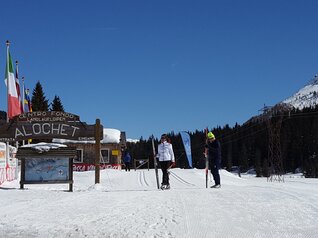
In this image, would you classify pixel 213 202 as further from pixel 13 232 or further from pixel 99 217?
pixel 13 232

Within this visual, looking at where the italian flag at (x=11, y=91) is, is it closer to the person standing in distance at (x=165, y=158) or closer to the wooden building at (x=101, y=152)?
the person standing in distance at (x=165, y=158)

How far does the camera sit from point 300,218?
24.2 feet

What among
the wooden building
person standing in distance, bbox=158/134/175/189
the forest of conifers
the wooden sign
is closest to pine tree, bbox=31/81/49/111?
the wooden building

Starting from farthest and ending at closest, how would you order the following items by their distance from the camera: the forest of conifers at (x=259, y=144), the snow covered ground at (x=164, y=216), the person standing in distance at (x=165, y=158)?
the forest of conifers at (x=259, y=144) → the person standing in distance at (x=165, y=158) → the snow covered ground at (x=164, y=216)

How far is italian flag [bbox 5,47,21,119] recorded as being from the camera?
2264cm

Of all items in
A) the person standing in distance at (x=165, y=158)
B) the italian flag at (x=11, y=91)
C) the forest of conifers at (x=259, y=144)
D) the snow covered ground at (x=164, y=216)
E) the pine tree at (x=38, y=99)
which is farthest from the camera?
the forest of conifers at (x=259, y=144)

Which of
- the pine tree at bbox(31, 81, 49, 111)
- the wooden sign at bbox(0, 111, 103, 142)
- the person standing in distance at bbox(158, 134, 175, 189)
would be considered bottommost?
the person standing in distance at bbox(158, 134, 175, 189)

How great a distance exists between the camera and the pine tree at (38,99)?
59.9m

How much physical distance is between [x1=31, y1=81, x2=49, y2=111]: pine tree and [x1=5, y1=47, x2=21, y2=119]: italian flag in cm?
3673

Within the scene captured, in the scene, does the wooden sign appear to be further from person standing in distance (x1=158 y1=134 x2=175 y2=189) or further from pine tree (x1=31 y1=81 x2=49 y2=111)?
pine tree (x1=31 y1=81 x2=49 y2=111)

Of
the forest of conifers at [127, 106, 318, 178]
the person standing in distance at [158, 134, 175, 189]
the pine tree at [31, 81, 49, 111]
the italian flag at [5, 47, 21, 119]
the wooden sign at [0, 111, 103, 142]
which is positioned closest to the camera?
the person standing in distance at [158, 134, 175, 189]

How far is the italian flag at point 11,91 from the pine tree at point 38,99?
3673cm

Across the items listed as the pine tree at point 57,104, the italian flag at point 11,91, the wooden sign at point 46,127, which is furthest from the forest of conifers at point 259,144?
the wooden sign at point 46,127

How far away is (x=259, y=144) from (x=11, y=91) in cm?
8910
